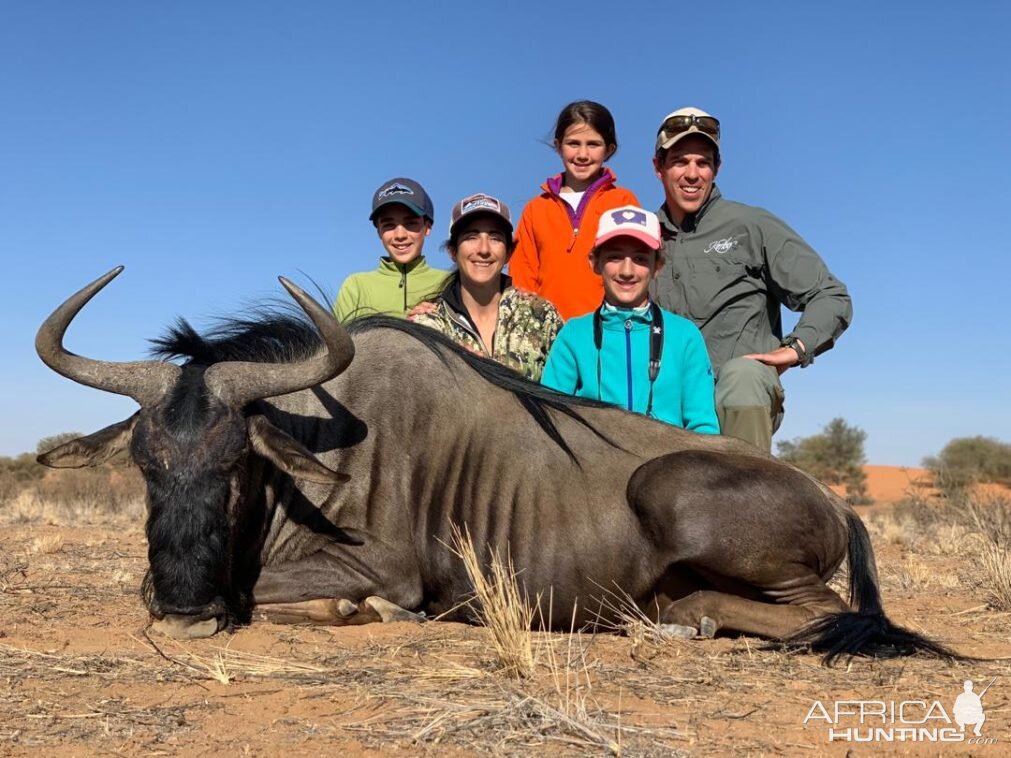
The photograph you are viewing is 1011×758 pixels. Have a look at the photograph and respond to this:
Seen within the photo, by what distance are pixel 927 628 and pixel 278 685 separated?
153 inches

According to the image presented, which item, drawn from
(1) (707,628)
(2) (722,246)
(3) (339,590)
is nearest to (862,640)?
(1) (707,628)

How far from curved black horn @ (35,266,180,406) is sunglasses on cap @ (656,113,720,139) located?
4.02m

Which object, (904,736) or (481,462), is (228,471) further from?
(904,736)

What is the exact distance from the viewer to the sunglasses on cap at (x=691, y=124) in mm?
7676

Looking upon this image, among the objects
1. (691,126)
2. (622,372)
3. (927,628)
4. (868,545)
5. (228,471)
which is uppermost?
(691,126)

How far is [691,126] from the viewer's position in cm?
766

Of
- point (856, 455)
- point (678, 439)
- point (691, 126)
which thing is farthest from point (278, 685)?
point (856, 455)

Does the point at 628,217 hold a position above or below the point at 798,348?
above

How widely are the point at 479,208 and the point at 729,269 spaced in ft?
6.12

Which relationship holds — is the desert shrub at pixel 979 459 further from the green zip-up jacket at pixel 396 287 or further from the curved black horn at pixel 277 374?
the curved black horn at pixel 277 374

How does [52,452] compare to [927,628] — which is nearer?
[52,452]

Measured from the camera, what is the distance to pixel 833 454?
37.6 m

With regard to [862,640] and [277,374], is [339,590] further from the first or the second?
[862,640]

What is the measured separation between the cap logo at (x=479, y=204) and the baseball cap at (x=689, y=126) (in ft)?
4.55
